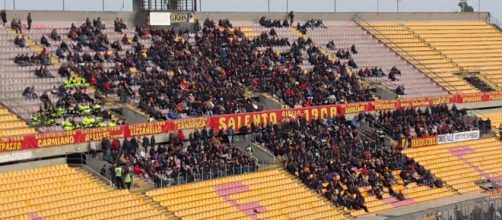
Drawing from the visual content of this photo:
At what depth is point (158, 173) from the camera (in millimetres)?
33344

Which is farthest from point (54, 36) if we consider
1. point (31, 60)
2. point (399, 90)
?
point (399, 90)

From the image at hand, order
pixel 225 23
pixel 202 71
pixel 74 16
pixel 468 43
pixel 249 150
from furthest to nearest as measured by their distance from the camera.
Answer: pixel 468 43 → pixel 225 23 → pixel 74 16 → pixel 202 71 → pixel 249 150

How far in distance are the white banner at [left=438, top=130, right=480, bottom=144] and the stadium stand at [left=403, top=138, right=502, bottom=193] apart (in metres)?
0.21

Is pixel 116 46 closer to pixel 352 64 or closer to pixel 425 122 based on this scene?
pixel 352 64

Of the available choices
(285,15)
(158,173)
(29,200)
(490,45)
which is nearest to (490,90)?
(490,45)

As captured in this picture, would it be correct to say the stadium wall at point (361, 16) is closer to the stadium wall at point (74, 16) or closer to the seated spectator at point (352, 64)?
the stadium wall at point (74, 16)

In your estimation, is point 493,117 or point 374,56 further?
point 374,56

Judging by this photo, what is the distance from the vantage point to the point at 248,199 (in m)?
34.5

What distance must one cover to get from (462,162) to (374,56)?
11.6m

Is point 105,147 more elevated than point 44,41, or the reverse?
point 44,41

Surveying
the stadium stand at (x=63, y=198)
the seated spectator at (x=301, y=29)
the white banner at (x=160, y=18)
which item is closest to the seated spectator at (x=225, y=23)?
the white banner at (x=160, y=18)

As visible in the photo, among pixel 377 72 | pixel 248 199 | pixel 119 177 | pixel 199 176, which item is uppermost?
pixel 377 72

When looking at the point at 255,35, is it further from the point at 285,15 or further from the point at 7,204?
the point at 7,204

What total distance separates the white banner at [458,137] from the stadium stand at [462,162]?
0.21 metres
